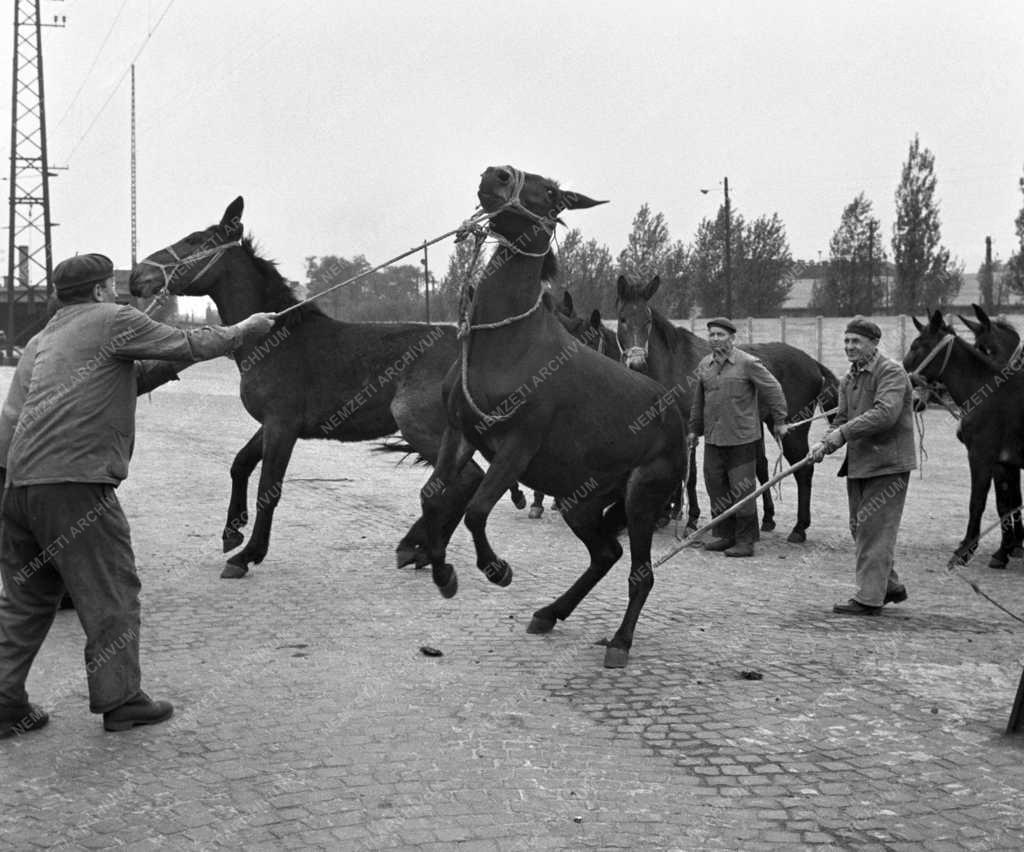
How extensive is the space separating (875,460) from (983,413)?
290 cm

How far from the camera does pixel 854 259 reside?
52500 mm

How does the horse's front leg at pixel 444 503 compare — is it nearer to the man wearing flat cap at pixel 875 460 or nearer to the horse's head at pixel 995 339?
the man wearing flat cap at pixel 875 460

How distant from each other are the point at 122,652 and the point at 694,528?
7415 mm

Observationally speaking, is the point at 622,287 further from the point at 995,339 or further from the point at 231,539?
the point at 231,539

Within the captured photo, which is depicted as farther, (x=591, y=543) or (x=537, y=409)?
(x=591, y=543)

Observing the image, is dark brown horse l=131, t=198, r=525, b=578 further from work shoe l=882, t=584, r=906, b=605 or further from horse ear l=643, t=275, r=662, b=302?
work shoe l=882, t=584, r=906, b=605

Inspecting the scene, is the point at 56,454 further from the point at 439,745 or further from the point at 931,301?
the point at 931,301

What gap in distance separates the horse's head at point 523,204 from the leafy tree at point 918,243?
149ft

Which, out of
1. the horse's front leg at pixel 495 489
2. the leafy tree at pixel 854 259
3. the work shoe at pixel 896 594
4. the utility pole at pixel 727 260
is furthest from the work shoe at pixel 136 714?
the leafy tree at pixel 854 259

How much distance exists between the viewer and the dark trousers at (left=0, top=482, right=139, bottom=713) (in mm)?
5137

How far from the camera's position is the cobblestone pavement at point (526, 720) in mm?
4203

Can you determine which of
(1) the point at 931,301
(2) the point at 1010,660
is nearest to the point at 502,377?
(2) the point at 1010,660

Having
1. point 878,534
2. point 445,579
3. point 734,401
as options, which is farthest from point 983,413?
point 445,579

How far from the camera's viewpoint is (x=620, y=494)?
22.3ft
